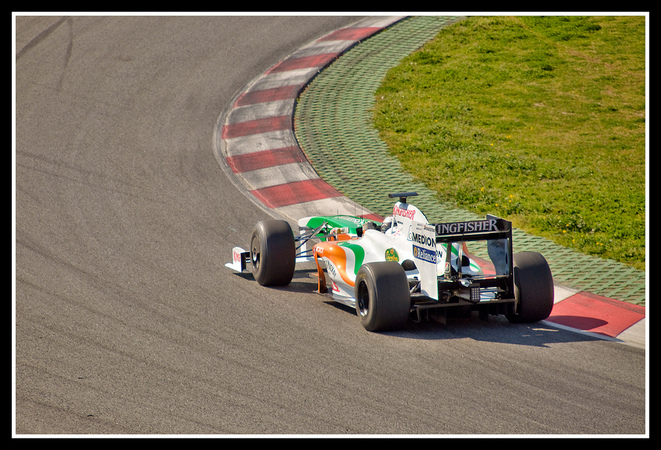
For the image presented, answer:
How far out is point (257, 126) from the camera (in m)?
15.4

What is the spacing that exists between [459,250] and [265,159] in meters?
7.06

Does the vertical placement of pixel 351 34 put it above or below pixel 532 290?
above

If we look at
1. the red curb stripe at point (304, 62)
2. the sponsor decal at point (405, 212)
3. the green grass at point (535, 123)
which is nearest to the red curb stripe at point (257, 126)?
the green grass at point (535, 123)

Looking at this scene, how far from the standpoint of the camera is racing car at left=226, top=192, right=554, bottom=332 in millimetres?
7082

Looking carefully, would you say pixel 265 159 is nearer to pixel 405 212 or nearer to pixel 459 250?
pixel 405 212

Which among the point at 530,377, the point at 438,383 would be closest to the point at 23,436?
the point at 438,383

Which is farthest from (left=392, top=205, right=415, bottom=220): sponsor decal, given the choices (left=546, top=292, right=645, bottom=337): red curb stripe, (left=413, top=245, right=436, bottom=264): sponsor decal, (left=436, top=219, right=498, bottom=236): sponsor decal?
(left=546, top=292, right=645, bottom=337): red curb stripe

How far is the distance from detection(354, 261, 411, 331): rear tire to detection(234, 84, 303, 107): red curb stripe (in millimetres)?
10382

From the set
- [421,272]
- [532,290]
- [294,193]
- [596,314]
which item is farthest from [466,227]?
[294,193]

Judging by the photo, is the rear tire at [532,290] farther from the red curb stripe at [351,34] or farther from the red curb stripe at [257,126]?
the red curb stripe at [351,34]

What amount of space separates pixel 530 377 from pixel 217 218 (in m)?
6.39

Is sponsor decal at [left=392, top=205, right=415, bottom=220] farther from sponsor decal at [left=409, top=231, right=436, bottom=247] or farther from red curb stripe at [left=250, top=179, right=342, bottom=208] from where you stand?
red curb stripe at [left=250, top=179, right=342, bottom=208]

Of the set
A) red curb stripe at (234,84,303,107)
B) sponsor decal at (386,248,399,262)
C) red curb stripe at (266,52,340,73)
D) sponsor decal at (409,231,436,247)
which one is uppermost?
red curb stripe at (266,52,340,73)

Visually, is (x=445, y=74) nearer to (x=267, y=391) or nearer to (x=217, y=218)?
(x=217, y=218)
